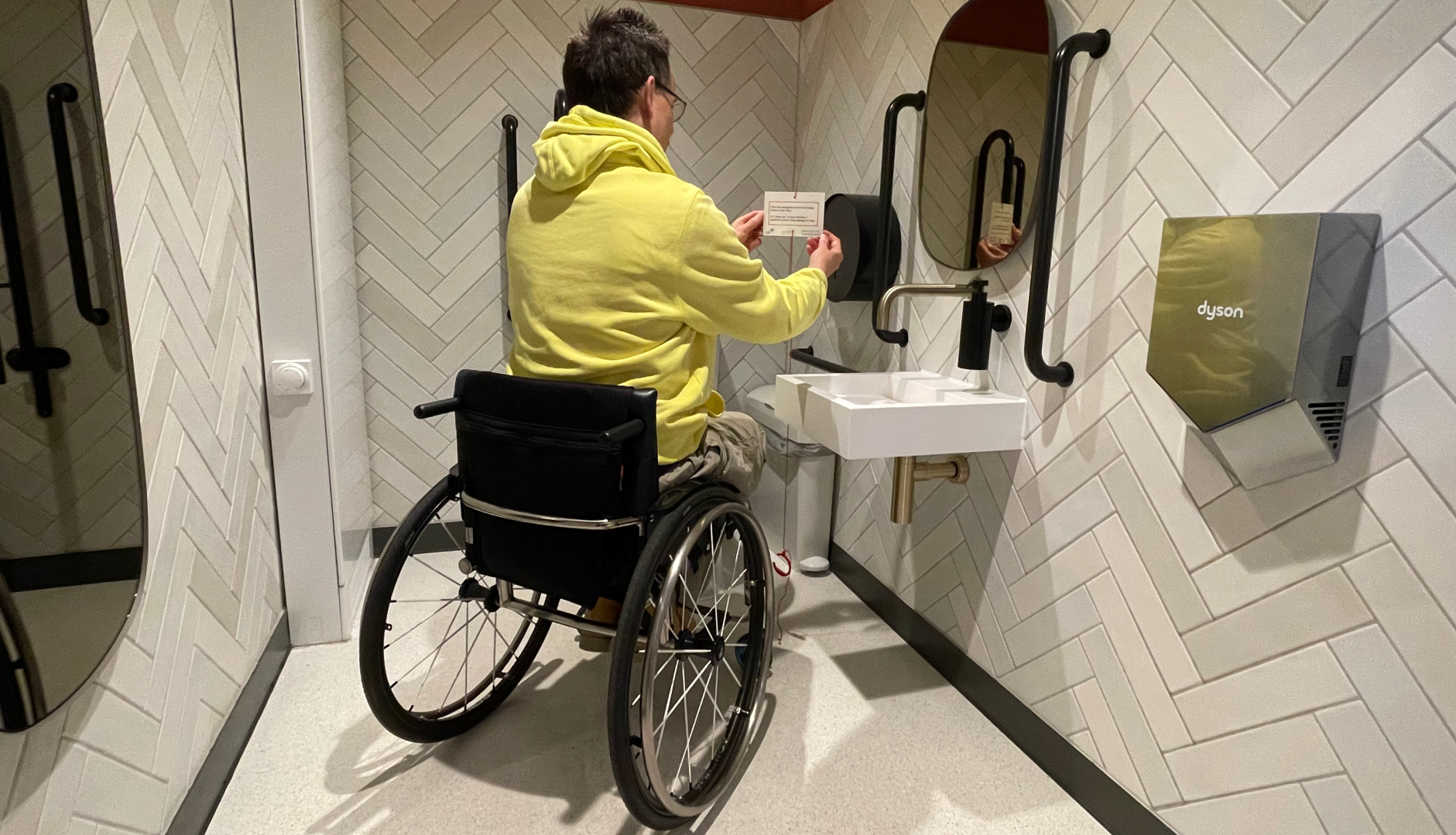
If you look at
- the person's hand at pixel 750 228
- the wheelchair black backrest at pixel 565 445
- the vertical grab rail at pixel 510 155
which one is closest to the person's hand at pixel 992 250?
the person's hand at pixel 750 228

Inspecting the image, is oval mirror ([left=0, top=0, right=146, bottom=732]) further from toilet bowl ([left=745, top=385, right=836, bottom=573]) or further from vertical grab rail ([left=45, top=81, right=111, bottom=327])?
toilet bowl ([left=745, top=385, right=836, bottom=573])

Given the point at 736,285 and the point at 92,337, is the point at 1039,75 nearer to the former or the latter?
the point at 736,285

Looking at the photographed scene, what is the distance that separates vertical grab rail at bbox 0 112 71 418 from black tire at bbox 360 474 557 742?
62 centimetres

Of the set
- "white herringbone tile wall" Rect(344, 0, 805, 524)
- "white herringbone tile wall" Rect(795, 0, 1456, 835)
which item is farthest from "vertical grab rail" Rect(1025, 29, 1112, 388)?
"white herringbone tile wall" Rect(344, 0, 805, 524)

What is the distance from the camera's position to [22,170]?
0.90 meters

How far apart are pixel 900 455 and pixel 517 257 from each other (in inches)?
34.4

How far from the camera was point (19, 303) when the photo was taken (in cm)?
88

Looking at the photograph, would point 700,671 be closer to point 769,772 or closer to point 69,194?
point 769,772

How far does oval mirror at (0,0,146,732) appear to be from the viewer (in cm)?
87

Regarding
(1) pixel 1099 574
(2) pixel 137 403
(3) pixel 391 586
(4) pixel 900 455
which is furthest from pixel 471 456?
(1) pixel 1099 574

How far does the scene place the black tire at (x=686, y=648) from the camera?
1.30m

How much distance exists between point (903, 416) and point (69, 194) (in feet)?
4.51

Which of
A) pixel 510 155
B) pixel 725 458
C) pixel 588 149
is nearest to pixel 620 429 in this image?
pixel 725 458

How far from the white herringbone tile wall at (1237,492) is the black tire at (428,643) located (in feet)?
3.59
